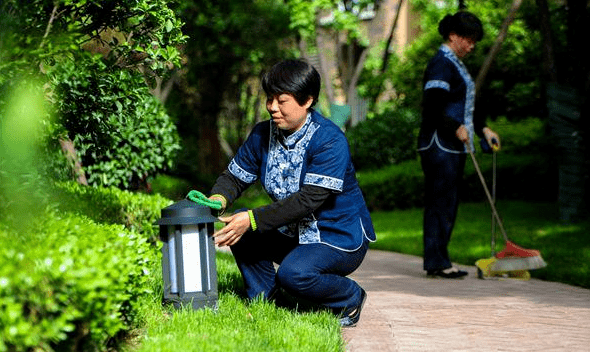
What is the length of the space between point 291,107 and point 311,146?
0.25 m

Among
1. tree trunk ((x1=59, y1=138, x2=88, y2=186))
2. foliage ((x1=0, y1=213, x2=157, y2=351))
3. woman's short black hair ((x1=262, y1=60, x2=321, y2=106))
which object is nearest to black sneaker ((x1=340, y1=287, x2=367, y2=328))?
woman's short black hair ((x1=262, y1=60, x2=321, y2=106))

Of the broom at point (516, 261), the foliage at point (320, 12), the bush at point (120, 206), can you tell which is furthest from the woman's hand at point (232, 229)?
the foliage at point (320, 12)

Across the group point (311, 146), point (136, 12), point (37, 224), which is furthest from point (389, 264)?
point (37, 224)

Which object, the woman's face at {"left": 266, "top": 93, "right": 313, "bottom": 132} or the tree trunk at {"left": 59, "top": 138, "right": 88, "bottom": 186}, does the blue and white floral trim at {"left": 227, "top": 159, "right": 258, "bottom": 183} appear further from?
the tree trunk at {"left": 59, "top": 138, "right": 88, "bottom": 186}

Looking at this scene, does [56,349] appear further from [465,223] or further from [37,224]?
[465,223]

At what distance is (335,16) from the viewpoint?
2000 cm

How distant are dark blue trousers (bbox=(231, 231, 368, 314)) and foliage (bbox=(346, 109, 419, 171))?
11498 mm

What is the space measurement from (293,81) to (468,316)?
1.93 m

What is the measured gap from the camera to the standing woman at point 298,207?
5.11m

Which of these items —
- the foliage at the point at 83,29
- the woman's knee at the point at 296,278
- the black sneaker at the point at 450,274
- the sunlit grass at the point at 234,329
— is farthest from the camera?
the black sneaker at the point at 450,274

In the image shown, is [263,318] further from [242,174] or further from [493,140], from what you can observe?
[493,140]

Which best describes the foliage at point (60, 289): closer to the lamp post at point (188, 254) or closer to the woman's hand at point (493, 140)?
the lamp post at point (188, 254)

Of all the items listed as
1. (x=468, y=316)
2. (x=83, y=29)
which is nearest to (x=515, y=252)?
(x=468, y=316)

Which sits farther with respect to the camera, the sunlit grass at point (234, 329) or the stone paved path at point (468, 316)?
the stone paved path at point (468, 316)
